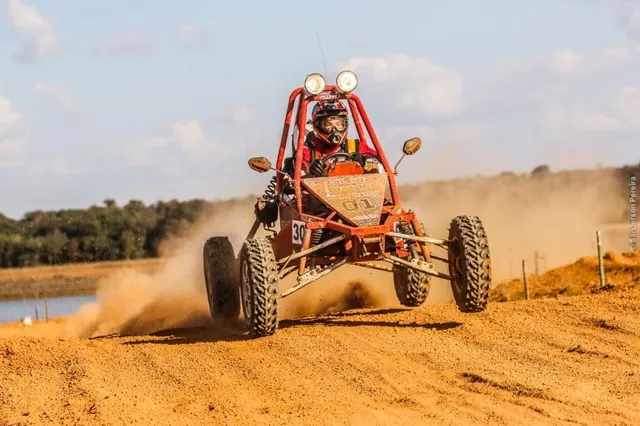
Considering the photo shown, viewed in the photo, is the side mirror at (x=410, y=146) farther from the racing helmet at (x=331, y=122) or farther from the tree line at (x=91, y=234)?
the tree line at (x=91, y=234)

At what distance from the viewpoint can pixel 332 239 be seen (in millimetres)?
10836

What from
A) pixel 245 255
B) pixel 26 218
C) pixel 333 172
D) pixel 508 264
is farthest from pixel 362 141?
pixel 26 218

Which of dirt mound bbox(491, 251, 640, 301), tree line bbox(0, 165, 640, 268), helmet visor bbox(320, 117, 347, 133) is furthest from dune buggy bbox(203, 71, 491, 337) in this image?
tree line bbox(0, 165, 640, 268)

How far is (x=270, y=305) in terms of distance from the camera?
1017 cm

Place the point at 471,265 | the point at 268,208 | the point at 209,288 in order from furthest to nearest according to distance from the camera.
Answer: the point at 268,208 < the point at 209,288 < the point at 471,265

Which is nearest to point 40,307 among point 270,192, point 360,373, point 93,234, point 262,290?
point 93,234

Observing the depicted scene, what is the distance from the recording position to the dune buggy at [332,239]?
1059 centimetres

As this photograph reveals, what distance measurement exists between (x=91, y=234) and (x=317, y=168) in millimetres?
36652

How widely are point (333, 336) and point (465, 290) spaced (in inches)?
62.3

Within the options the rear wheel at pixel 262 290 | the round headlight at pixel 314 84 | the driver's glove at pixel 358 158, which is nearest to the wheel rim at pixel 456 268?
the driver's glove at pixel 358 158

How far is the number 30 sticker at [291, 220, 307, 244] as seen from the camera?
36.5 feet

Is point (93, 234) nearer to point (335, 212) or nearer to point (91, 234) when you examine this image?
point (91, 234)

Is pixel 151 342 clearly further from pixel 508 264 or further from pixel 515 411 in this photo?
pixel 508 264

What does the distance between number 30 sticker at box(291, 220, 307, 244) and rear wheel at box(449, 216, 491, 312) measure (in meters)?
1.73
